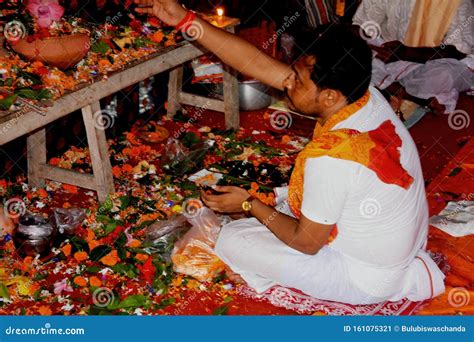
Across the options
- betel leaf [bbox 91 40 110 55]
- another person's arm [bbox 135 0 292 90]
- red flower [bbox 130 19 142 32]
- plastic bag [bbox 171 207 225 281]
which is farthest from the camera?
red flower [bbox 130 19 142 32]

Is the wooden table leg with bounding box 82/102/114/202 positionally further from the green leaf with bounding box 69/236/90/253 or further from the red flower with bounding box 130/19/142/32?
the red flower with bounding box 130/19/142/32

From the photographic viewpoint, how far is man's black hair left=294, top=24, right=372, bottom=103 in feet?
8.58

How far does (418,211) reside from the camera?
2986 mm

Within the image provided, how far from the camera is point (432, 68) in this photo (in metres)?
6.00

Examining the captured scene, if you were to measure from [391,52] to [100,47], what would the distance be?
3334 millimetres

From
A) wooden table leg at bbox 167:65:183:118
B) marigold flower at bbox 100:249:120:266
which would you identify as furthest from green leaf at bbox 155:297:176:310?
wooden table leg at bbox 167:65:183:118

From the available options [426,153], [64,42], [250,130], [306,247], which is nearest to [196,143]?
[250,130]

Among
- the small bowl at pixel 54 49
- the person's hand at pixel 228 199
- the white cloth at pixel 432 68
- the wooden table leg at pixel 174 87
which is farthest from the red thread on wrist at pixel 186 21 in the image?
the white cloth at pixel 432 68

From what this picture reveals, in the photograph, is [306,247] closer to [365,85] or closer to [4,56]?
[365,85]

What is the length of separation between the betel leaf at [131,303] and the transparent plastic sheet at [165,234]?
0.39m

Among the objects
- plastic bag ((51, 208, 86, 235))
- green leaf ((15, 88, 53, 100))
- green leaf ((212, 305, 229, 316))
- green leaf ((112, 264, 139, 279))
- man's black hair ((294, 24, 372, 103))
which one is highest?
green leaf ((15, 88, 53, 100))

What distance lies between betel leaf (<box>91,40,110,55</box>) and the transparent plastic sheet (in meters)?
1.25

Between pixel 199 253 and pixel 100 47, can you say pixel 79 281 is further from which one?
pixel 100 47

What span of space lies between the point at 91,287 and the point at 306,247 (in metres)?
1.32
